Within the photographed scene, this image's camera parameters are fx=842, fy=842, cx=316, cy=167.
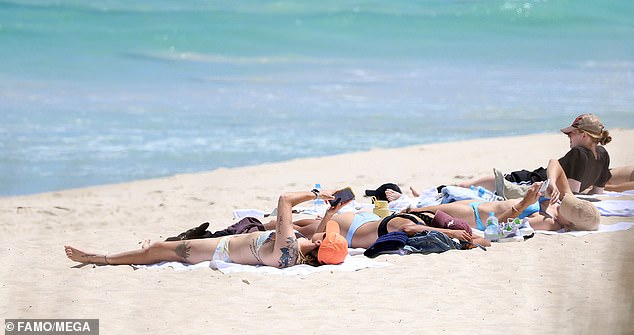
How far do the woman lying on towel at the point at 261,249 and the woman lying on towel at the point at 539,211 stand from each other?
1.15m

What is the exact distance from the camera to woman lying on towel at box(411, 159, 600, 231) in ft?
20.5

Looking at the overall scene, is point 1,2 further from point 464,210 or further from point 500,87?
point 464,210

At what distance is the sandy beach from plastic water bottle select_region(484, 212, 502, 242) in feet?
0.63

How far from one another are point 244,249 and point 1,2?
32662 mm

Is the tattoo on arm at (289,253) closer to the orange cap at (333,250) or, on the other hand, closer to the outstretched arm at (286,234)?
the outstretched arm at (286,234)

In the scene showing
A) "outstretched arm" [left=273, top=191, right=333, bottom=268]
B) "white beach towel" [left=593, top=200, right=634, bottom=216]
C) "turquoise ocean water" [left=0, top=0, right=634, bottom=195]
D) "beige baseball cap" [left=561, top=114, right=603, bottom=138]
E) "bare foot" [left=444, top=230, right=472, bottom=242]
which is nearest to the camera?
"white beach towel" [left=593, top=200, right=634, bottom=216]

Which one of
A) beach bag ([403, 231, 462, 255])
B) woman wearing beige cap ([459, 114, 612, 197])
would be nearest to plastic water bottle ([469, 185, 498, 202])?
woman wearing beige cap ([459, 114, 612, 197])

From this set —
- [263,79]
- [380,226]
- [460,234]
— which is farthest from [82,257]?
[263,79]

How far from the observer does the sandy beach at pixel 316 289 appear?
3.42ft

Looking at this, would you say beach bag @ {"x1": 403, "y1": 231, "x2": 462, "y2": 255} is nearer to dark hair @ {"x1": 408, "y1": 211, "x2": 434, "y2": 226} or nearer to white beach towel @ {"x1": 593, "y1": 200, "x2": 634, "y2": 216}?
dark hair @ {"x1": 408, "y1": 211, "x2": 434, "y2": 226}

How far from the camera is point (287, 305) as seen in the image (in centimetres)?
450

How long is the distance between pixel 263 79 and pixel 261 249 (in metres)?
22.8

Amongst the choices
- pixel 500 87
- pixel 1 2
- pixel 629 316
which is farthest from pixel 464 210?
pixel 1 2

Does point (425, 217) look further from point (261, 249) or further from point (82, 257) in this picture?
point (82, 257)
